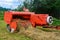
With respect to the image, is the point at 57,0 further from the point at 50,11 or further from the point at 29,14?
the point at 29,14

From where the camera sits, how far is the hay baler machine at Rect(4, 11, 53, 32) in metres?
10.1

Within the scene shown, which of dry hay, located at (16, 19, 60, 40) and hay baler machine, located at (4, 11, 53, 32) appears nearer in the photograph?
dry hay, located at (16, 19, 60, 40)

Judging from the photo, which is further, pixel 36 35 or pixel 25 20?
pixel 25 20

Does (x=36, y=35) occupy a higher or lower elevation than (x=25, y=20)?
lower

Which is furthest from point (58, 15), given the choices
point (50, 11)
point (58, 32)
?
point (58, 32)

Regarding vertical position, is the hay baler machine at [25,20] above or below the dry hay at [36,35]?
above

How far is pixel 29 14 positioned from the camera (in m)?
10.5

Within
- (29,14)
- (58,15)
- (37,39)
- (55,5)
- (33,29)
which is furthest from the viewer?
(58,15)

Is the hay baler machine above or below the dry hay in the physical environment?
above

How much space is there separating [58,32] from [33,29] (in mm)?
1269

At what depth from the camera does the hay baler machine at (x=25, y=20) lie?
10.1 metres

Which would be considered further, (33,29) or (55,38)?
(33,29)

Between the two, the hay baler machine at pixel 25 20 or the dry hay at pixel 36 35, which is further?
the hay baler machine at pixel 25 20

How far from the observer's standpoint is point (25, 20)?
34.8 ft
